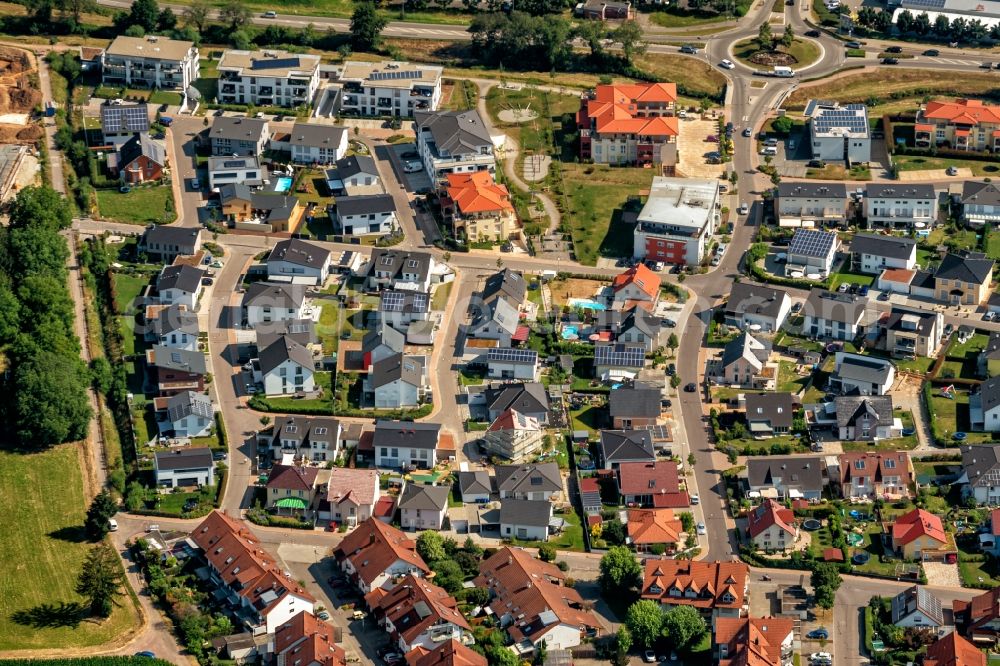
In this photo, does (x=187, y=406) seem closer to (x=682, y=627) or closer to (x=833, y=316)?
(x=682, y=627)

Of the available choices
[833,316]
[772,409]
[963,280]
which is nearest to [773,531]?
[772,409]

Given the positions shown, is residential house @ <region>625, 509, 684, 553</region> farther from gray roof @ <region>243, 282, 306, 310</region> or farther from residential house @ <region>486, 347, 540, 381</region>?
gray roof @ <region>243, 282, 306, 310</region>

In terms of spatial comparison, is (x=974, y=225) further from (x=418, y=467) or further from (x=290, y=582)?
(x=290, y=582)

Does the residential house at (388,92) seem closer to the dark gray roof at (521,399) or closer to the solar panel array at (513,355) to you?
the solar panel array at (513,355)

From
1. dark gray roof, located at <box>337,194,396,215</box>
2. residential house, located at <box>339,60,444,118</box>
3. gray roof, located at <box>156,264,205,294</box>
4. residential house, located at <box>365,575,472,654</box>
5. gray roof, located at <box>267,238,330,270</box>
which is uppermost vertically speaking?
residential house, located at <box>339,60,444,118</box>

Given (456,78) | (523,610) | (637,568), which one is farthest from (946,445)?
(456,78)

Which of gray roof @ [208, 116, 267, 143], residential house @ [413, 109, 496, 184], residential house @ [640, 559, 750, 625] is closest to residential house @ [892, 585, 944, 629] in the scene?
residential house @ [640, 559, 750, 625]
